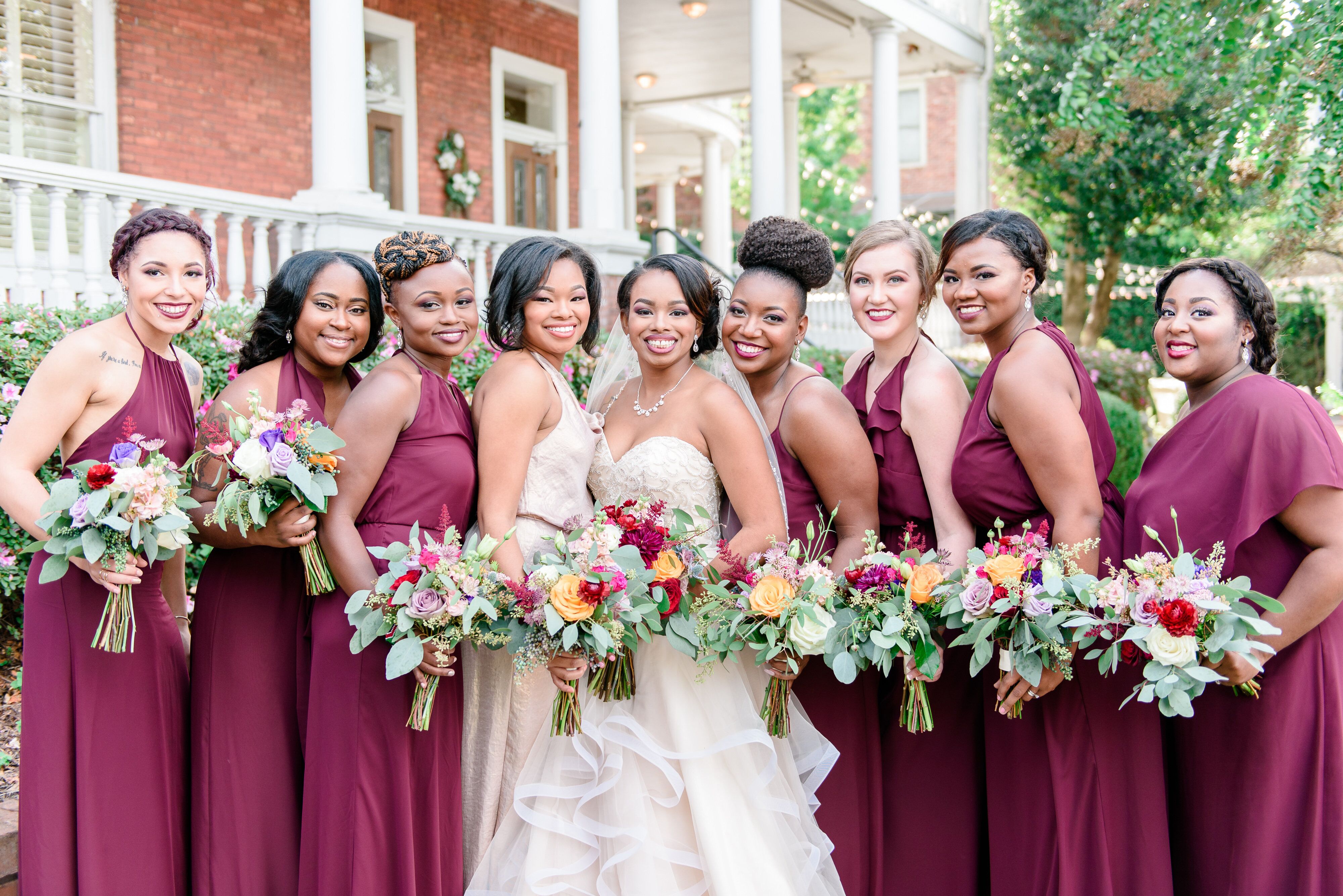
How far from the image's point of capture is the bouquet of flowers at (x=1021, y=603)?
294 centimetres

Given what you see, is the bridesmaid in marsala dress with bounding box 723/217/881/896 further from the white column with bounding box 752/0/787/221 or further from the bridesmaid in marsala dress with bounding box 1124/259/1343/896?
the white column with bounding box 752/0/787/221

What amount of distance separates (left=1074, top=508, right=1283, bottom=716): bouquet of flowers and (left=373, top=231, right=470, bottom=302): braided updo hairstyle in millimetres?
2410

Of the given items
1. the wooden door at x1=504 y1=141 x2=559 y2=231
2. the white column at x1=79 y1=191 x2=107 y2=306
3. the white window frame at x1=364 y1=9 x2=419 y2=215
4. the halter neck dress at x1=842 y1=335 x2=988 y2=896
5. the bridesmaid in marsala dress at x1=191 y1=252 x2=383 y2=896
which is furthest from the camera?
the wooden door at x1=504 y1=141 x2=559 y2=231

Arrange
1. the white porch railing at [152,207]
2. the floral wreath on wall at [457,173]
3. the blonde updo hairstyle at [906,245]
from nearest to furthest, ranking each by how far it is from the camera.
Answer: the blonde updo hairstyle at [906,245] < the white porch railing at [152,207] < the floral wreath on wall at [457,173]

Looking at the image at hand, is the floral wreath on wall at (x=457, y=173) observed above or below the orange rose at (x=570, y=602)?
above

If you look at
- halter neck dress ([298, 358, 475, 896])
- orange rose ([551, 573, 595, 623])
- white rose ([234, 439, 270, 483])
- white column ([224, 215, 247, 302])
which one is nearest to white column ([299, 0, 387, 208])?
white column ([224, 215, 247, 302])

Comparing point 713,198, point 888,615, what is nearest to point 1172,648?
point 888,615

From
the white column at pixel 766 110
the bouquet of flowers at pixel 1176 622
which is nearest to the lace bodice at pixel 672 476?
the bouquet of flowers at pixel 1176 622

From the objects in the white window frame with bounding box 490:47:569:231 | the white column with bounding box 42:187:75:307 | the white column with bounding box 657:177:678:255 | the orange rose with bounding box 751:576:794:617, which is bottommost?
the orange rose with bounding box 751:576:794:617

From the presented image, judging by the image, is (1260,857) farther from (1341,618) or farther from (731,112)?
(731,112)

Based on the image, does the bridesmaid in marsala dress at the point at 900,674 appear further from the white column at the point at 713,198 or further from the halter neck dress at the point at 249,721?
the white column at the point at 713,198

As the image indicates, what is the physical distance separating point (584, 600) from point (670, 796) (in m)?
0.83

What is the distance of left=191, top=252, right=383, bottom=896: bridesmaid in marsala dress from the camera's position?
3381 mm

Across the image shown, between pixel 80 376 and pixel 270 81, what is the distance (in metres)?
9.38
